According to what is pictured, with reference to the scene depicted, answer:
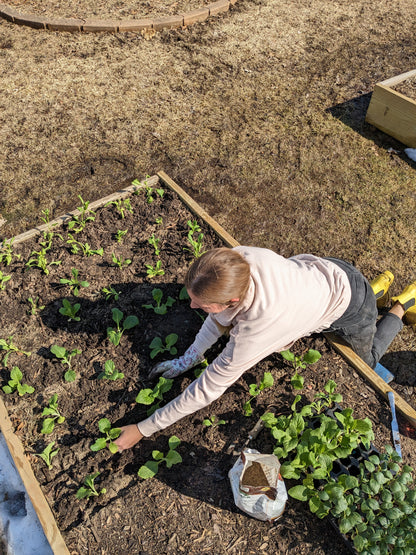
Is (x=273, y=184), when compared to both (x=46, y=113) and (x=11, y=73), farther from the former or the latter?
(x=11, y=73)

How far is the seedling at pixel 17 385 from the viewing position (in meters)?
2.62

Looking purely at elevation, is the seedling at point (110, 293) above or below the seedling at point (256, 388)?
below

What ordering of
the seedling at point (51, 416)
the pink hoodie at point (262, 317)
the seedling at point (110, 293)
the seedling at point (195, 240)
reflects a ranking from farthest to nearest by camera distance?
the seedling at point (195, 240), the seedling at point (110, 293), the seedling at point (51, 416), the pink hoodie at point (262, 317)

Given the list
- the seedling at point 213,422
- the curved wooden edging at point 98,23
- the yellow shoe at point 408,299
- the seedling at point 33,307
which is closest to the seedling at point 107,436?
the seedling at point 213,422

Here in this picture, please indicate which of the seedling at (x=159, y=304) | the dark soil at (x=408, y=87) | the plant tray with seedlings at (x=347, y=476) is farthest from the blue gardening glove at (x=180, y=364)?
the dark soil at (x=408, y=87)

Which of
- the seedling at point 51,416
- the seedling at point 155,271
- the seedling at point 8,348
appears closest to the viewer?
the seedling at point 51,416

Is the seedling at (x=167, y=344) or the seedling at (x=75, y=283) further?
the seedling at (x=75, y=283)

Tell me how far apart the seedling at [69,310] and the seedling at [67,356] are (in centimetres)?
25

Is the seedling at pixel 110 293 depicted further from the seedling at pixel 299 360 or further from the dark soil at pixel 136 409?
the seedling at pixel 299 360

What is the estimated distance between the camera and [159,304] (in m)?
3.06

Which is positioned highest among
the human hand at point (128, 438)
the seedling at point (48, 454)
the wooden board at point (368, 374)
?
the wooden board at point (368, 374)

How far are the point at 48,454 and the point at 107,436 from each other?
0.32 m

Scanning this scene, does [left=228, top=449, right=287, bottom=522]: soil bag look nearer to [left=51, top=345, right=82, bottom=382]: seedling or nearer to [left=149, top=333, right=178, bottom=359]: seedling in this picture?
[left=149, top=333, right=178, bottom=359]: seedling

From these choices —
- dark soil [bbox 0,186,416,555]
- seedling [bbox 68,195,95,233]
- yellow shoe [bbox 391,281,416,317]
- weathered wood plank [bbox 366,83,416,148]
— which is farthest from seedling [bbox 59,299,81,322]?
weathered wood plank [bbox 366,83,416,148]
